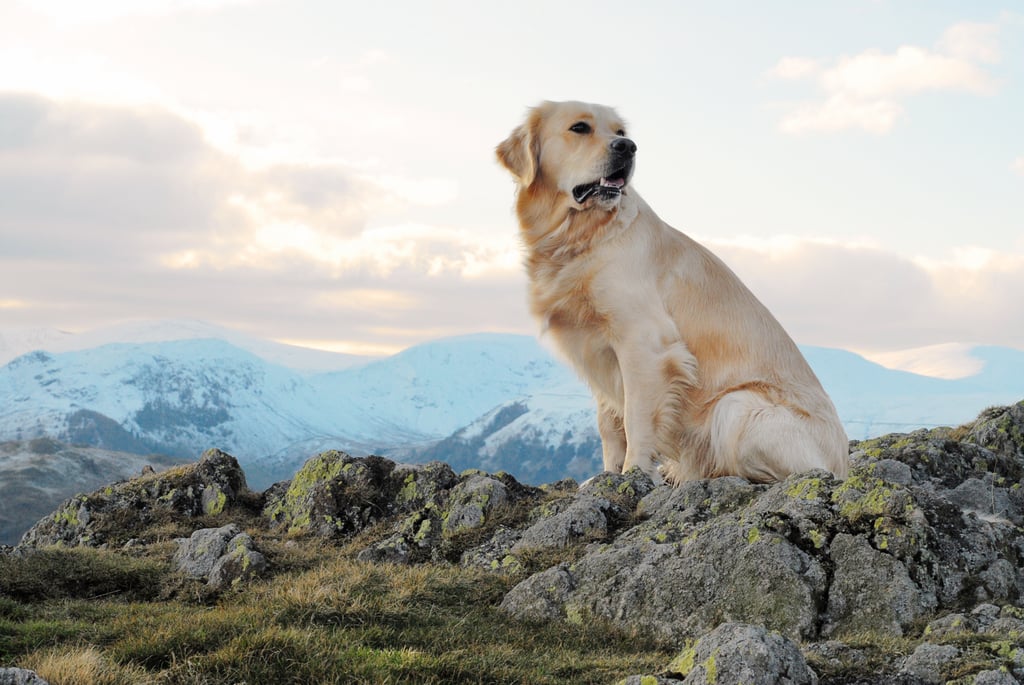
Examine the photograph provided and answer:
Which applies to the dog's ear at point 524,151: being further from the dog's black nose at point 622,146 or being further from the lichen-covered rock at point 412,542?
the lichen-covered rock at point 412,542

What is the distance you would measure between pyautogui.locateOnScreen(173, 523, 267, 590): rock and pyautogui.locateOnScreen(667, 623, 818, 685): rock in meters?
6.28

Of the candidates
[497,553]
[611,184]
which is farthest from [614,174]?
[497,553]

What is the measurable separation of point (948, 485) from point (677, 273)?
6.48 meters

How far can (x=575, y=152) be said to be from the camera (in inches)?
452

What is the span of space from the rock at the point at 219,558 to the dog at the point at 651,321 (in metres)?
4.44

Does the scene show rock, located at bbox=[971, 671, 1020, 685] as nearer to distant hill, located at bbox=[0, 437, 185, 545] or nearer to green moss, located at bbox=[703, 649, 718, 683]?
green moss, located at bbox=[703, 649, 718, 683]

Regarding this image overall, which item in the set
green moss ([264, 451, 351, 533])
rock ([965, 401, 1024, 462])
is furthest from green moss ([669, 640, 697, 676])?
rock ([965, 401, 1024, 462])

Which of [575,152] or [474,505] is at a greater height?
[575,152]

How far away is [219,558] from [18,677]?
222 inches

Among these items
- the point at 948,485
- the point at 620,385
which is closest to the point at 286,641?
the point at 620,385

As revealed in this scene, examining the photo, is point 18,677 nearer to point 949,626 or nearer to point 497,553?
point 497,553

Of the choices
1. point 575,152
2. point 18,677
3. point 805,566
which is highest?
point 575,152

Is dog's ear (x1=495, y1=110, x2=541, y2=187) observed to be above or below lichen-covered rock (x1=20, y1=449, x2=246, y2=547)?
above

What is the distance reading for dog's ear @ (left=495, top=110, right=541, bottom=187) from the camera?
11.8 m
